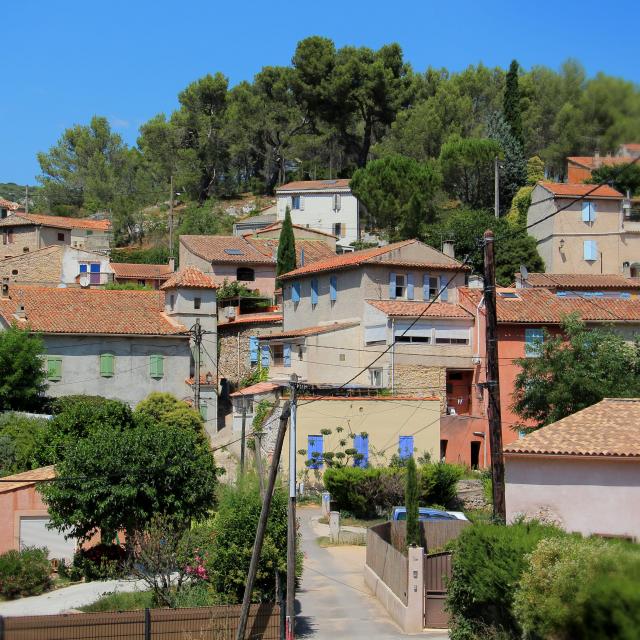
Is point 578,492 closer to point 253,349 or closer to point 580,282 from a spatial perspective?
point 580,282

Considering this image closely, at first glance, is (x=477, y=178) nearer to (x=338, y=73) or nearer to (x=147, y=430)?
(x=338, y=73)

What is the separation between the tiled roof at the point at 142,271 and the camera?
72.6 meters

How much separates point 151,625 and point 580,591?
10474 millimetres

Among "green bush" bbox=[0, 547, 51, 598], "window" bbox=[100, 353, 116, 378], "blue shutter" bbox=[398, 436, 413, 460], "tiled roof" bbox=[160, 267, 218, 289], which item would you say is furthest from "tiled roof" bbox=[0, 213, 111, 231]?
"green bush" bbox=[0, 547, 51, 598]

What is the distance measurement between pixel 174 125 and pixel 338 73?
16050 mm

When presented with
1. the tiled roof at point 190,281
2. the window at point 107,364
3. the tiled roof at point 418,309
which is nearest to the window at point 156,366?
the window at point 107,364

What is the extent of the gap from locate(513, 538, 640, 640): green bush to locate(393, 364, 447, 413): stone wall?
28.0 meters

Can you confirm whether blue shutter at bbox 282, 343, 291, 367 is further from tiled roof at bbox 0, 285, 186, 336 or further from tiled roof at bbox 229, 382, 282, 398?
tiled roof at bbox 0, 285, 186, 336

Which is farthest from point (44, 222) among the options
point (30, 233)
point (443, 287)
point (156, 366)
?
point (443, 287)

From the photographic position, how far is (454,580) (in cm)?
2220

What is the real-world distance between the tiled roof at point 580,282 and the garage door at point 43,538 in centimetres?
3027

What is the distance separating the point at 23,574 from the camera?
28.8 meters

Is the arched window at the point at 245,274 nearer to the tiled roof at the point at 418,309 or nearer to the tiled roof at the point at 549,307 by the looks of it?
the tiled roof at the point at 418,309

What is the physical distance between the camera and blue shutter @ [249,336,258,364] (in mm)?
56812
